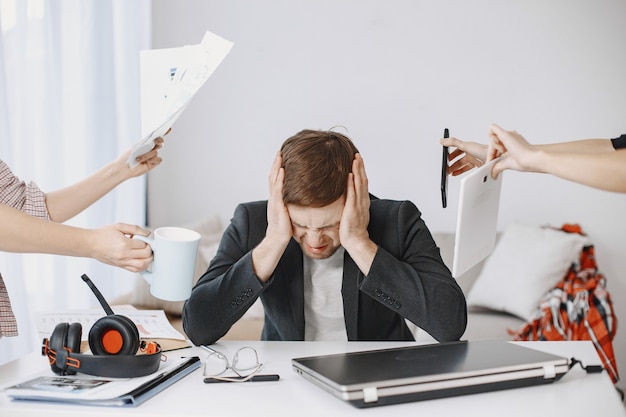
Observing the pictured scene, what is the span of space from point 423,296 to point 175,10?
9.45 ft

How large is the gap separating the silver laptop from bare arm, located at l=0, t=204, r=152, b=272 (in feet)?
1.24

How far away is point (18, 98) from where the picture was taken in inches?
106

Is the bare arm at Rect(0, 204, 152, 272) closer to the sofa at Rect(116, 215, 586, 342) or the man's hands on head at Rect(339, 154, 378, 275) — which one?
the man's hands on head at Rect(339, 154, 378, 275)

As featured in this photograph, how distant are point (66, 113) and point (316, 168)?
1.79 meters

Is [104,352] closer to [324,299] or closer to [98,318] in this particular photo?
[98,318]

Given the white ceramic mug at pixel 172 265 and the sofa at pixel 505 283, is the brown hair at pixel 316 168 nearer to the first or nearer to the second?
the white ceramic mug at pixel 172 265

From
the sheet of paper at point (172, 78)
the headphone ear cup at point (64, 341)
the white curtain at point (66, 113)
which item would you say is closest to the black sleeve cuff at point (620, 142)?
the sheet of paper at point (172, 78)

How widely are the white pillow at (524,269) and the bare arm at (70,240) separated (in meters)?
2.20

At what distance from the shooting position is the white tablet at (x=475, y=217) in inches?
52.7

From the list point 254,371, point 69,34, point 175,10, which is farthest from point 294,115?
point 254,371

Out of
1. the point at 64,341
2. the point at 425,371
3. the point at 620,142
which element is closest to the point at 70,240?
the point at 64,341

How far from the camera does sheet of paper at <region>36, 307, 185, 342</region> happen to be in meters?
1.60

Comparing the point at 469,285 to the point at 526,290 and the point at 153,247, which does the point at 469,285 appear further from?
the point at 153,247

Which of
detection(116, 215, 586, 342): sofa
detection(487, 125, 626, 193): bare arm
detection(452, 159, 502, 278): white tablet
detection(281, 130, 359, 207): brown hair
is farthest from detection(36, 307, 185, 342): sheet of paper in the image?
detection(116, 215, 586, 342): sofa
